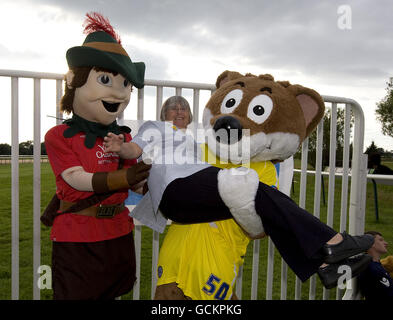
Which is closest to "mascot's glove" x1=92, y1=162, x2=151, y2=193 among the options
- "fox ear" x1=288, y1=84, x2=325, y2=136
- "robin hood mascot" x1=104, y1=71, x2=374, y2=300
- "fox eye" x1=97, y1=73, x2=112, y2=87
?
"robin hood mascot" x1=104, y1=71, x2=374, y2=300

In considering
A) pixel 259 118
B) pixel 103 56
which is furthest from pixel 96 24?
pixel 259 118

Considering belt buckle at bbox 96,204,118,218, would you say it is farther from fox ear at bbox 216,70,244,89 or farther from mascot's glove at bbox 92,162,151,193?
fox ear at bbox 216,70,244,89

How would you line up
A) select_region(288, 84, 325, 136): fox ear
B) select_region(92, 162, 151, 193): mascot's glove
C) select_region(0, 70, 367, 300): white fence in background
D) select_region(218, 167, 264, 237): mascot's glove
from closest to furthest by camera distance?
select_region(218, 167, 264, 237): mascot's glove < select_region(92, 162, 151, 193): mascot's glove < select_region(288, 84, 325, 136): fox ear < select_region(0, 70, 367, 300): white fence in background

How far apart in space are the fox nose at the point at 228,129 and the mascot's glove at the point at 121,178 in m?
0.28

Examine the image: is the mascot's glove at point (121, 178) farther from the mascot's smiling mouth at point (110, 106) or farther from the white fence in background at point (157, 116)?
the white fence in background at point (157, 116)

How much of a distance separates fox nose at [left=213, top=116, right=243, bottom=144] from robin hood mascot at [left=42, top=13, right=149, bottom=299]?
1.42 ft

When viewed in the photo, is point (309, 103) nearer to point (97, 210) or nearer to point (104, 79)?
point (104, 79)

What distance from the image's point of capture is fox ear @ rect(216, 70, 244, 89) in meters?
1.45

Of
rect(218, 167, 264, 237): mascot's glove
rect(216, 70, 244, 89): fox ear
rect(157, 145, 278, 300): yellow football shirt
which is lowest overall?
rect(157, 145, 278, 300): yellow football shirt

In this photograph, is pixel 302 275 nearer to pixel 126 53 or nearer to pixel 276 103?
pixel 276 103

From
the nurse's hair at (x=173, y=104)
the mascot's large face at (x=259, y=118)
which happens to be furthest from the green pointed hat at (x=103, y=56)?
the mascot's large face at (x=259, y=118)

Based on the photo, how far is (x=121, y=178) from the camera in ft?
4.09

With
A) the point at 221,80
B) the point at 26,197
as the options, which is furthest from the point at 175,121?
the point at 26,197
